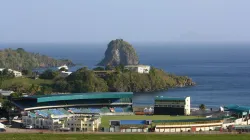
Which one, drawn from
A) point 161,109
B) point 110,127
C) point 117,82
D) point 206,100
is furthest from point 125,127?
point 117,82

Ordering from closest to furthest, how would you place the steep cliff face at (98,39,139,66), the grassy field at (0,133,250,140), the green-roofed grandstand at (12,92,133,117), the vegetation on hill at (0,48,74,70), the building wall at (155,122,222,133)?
the grassy field at (0,133,250,140)
the building wall at (155,122,222,133)
the green-roofed grandstand at (12,92,133,117)
the vegetation on hill at (0,48,74,70)
the steep cliff face at (98,39,139,66)

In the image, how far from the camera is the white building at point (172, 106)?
55.5m

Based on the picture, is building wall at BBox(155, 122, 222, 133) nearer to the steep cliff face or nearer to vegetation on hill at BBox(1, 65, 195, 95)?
vegetation on hill at BBox(1, 65, 195, 95)

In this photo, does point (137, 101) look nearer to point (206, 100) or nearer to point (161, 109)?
point (206, 100)

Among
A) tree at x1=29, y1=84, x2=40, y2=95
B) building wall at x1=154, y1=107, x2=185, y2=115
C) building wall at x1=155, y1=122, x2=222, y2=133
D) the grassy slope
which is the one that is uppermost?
tree at x1=29, y1=84, x2=40, y2=95

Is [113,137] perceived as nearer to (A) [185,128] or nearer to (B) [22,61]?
(A) [185,128]

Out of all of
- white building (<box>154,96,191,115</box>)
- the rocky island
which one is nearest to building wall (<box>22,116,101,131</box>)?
white building (<box>154,96,191,115</box>)

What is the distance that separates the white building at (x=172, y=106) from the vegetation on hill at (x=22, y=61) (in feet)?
275

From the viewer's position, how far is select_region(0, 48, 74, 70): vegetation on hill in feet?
455

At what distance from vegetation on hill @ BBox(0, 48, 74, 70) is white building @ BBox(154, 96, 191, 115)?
8390 centimetres

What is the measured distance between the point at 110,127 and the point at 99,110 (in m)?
10.3

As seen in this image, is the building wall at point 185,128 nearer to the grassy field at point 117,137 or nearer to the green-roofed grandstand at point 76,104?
the grassy field at point 117,137

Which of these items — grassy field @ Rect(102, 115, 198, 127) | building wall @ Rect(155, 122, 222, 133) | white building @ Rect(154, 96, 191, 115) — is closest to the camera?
building wall @ Rect(155, 122, 222, 133)

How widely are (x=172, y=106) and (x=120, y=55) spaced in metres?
95.4
